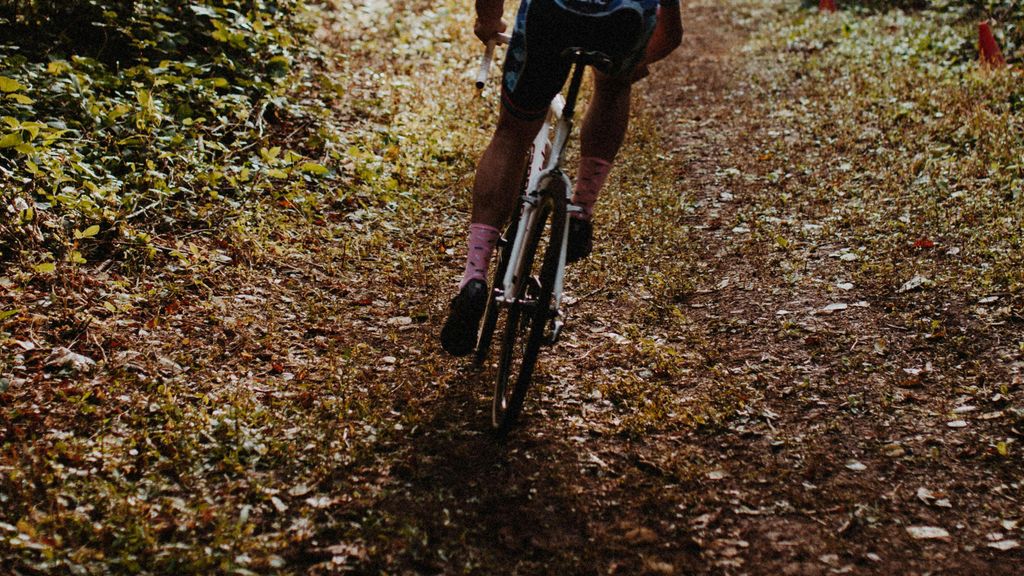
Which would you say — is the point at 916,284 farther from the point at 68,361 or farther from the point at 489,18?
the point at 68,361

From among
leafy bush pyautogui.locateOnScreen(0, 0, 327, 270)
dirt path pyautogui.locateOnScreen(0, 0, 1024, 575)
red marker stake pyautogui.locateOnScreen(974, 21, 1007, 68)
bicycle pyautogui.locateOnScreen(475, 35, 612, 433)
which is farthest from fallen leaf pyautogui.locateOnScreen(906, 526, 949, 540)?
red marker stake pyautogui.locateOnScreen(974, 21, 1007, 68)

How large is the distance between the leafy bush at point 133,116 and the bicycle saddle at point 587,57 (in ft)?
9.53

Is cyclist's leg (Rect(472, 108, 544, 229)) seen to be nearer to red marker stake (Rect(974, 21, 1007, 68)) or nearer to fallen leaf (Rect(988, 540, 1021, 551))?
fallen leaf (Rect(988, 540, 1021, 551))

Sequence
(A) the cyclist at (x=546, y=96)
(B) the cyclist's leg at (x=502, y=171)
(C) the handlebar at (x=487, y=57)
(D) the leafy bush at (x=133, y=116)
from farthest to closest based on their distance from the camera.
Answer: (D) the leafy bush at (x=133, y=116) → (C) the handlebar at (x=487, y=57) → (B) the cyclist's leg at (x=502, y=171) → (A) the cyclist at (x=546, y=96)

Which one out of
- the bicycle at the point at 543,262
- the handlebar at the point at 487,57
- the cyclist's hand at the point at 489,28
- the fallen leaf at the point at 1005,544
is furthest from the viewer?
the cyclist's hand at the point at 489,28

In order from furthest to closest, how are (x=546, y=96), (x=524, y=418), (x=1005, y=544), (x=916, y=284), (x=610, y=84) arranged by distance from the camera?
(x=916, y=284) → (x=524, y=418) → (x=610, y=84) → (x=546, y=96) → (x=1005, y=544)

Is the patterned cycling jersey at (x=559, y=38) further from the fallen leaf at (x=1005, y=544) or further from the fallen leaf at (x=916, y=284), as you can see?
the fallen leaf at (x=916, y=284)

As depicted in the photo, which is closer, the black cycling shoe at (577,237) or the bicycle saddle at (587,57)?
the bicycle saddle at (587,57)

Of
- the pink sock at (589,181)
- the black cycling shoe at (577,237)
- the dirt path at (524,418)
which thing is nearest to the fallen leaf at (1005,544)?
the dirt path at (524,418)

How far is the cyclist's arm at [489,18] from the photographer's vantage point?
3420 millimetres

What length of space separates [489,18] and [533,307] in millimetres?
1392

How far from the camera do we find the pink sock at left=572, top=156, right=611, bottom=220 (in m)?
3.54

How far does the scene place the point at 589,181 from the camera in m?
3.54

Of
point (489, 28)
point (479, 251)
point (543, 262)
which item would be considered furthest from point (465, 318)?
point (489, 28)
